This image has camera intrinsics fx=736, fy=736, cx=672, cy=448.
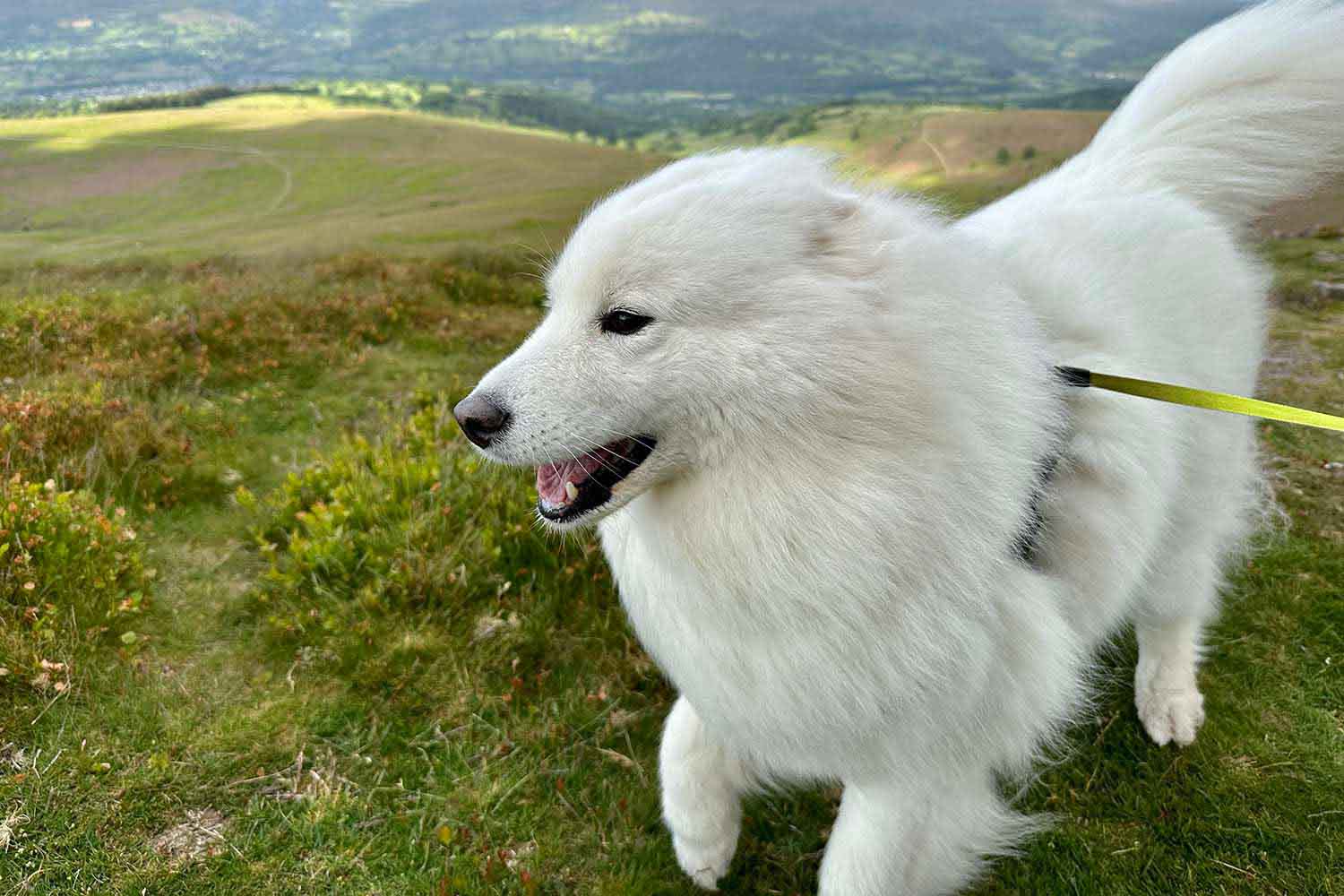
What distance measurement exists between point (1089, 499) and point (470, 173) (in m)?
7.38

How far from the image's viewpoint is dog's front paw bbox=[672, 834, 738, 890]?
222 centimetres

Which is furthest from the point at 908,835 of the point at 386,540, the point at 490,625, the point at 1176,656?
the point at 386,540

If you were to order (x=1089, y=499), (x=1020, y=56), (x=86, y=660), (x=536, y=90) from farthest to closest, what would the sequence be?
(x=1020, y=56), (x=536, y=90), (x=86, y=660), (x=1089, y=499)

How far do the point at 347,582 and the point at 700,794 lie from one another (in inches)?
72.1

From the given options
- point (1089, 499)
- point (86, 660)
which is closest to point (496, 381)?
point (1089, 499)

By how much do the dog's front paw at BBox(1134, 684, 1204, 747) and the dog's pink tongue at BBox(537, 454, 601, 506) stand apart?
250 centimetres

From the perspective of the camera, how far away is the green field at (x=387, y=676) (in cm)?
230

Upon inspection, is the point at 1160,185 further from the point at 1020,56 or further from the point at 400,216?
the point at 1020,56

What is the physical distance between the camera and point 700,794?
2.15 metres

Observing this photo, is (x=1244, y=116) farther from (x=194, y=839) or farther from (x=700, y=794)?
(x=194, y=839)

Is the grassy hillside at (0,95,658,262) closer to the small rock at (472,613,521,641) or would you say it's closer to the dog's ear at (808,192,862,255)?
the small rock at (472,613,521,641)

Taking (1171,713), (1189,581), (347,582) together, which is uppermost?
(1189,581)

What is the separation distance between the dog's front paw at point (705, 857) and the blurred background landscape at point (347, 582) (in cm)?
8

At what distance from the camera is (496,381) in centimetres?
163
